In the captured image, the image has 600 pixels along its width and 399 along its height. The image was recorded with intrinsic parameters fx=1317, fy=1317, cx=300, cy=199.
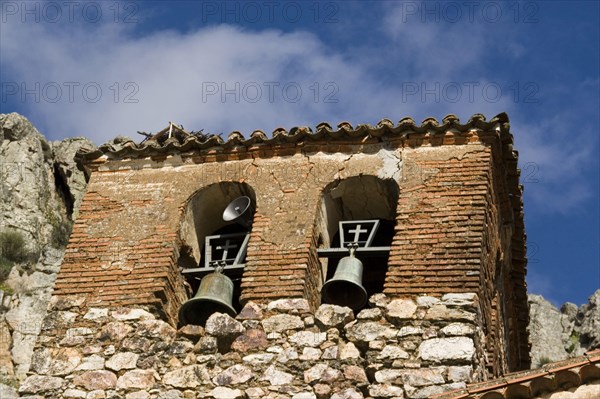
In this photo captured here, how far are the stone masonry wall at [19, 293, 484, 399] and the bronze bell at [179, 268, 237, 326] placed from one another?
22 cm

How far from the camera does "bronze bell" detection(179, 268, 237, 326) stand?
522 inches

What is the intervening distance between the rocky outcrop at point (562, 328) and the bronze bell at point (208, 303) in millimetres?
22089

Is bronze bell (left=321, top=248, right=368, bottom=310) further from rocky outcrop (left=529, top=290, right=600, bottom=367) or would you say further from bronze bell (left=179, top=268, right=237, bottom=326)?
rocky outcrop (left=529, top=290, right=600, bottom=367)

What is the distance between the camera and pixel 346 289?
13.3 metres

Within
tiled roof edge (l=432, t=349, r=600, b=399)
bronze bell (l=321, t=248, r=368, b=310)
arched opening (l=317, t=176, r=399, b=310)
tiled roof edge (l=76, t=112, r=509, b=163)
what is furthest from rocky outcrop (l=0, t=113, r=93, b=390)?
tiled roof edge (l=432, t=349, r=600, b=399)

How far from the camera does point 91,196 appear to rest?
48.8ft

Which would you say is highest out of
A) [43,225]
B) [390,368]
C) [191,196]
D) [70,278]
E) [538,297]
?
[43,225]

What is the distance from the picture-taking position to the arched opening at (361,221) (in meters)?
14.1

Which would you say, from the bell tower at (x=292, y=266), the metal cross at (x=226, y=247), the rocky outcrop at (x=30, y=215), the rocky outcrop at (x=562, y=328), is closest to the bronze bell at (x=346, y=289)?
the bell tower at (x=292, y=266)

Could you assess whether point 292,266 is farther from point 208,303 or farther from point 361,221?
point 361,221

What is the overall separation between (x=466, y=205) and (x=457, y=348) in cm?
196

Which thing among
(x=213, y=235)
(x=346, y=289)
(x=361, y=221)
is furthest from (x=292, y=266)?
A: (x=213, y=235)

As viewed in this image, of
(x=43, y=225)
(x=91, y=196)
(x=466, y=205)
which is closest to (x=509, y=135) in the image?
(x=466, y=205)

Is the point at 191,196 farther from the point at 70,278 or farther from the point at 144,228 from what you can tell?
the point at 70,278
